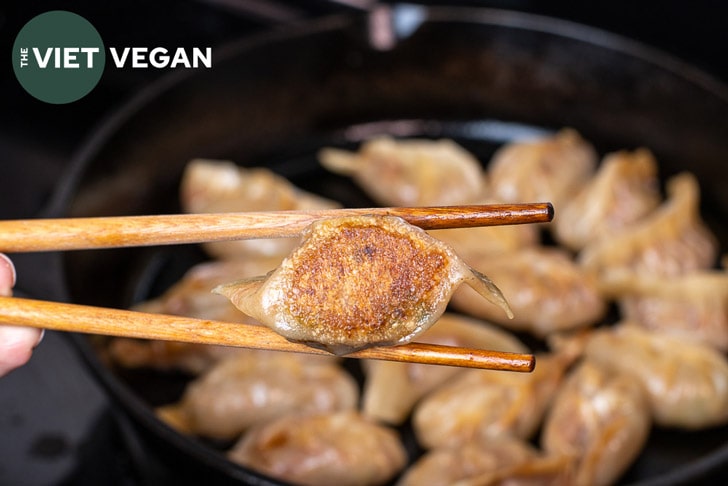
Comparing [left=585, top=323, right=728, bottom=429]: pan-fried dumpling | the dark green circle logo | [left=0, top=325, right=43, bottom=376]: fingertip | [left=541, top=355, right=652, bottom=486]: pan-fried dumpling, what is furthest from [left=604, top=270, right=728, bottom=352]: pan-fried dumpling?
the dark green circle logo

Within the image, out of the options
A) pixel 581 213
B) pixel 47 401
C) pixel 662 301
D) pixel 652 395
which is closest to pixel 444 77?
pixel 581 213

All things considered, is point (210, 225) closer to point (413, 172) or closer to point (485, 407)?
point (485, 407)

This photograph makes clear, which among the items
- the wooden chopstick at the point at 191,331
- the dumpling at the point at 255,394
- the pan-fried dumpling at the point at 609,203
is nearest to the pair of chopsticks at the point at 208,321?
the wooden chopstick at the point at 191,331

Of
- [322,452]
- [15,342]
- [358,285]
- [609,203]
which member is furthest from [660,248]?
[15,342]

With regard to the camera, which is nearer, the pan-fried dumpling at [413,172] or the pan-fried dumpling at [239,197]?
the pan-fried dumpling at [239,197]

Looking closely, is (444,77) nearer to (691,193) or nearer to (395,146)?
(395,146)

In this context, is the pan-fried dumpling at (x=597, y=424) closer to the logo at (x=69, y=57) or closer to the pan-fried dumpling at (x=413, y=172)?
the pan-fried dumpling at (x=413, y=172)
